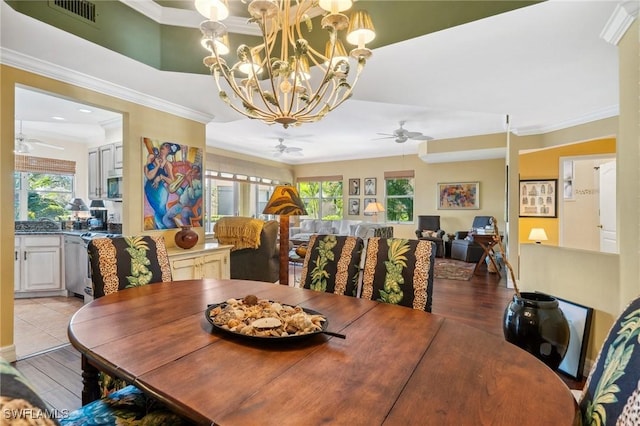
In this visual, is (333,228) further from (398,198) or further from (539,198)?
(539,198)

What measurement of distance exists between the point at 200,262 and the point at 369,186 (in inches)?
238

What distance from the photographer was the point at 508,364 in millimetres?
988

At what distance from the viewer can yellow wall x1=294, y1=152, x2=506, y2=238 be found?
736 centimetres

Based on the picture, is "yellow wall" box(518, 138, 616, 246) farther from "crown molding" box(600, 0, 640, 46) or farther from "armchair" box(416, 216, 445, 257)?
"crown molding" box(600, 0, 640, 46)

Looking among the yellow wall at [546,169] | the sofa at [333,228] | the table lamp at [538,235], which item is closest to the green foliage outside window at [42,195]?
the sofa at [333,228]

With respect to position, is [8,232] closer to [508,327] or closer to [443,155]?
[508,327]

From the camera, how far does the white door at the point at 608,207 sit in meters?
5.19

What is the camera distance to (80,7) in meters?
2.20

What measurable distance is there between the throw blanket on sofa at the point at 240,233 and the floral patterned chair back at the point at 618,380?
3.84m

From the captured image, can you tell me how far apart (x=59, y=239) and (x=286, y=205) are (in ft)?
12.2

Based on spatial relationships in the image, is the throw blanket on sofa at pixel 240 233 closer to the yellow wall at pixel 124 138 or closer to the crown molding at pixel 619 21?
the yellow wall at pixel 124 138

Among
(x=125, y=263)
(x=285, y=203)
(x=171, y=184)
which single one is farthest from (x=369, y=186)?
(x=125, y=263)

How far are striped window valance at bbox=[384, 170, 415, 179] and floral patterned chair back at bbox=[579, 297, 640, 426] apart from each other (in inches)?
301

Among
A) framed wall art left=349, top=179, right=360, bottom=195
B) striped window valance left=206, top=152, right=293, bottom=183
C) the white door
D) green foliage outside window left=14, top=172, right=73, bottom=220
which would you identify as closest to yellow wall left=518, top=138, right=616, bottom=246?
the white door
